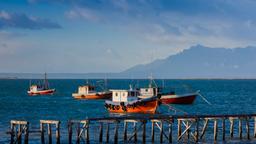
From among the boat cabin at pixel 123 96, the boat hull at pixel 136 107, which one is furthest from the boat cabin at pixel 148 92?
the boat hull at pixel 136 107

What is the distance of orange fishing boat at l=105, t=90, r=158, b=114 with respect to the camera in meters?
101

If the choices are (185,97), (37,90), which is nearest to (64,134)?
(185,97)

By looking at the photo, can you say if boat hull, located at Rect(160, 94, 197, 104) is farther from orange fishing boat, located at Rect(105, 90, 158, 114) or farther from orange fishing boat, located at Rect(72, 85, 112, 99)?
orange fishing boat, located at Rect(72, 85, 112, 99)

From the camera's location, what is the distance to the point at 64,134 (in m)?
69.2

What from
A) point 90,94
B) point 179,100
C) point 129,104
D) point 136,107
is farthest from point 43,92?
point 136,107

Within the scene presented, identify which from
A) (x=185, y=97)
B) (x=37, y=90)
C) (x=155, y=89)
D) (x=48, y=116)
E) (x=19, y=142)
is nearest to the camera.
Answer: (x=19, y=142)

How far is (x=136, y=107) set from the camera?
101938 millimetres

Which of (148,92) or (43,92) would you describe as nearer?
(148,92)

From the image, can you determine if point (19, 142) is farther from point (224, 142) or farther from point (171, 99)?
point (171, 99)

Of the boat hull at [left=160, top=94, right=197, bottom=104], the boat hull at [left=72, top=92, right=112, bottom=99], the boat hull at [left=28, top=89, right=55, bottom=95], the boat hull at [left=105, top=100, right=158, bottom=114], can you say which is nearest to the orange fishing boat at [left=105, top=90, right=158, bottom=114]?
the boat hull at [left=105, top=100, right=158, bottom=114]

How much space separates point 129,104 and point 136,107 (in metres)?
2.09

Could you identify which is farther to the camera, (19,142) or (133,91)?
(133,91)

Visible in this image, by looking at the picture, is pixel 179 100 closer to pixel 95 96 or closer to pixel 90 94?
pixel 95 96

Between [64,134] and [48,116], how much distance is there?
34709 millimetres
